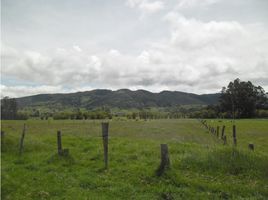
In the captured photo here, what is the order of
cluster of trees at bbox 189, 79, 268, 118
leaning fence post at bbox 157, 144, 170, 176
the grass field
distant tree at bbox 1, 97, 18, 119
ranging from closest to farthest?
the grass field < leaning fence post at bbox 157, 144, 170, 176 < cluster of trees at bbox 189, 79, 268, 118 < distant tree at bbox 1, 97, 18, 119

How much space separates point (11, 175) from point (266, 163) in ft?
40.0

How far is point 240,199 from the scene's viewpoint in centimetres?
874

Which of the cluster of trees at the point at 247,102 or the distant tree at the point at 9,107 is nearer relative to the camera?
the cluster of trees at the point at 247,102

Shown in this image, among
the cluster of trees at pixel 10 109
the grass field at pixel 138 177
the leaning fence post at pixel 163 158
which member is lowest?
the grass field at pixel 138 177

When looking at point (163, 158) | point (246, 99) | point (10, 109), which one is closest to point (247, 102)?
point (246, 99)

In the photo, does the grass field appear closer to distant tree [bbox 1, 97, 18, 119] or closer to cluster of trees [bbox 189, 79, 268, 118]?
cluster of trees [bbox 189, 79, 268, 118]

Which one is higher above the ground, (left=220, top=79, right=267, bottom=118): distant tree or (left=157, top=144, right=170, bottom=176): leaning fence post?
(left=220, top=79, right=267, bottom=118): distant tree

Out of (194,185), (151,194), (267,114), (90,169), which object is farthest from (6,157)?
(267,114)

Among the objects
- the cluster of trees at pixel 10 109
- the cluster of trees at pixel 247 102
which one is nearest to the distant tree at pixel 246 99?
the cluster of trees at pixel 247 102

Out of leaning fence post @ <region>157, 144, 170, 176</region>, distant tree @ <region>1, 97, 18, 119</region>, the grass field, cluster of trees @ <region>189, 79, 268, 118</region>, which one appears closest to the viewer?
the grass field

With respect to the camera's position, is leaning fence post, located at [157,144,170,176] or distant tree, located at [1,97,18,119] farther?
distant tree, located at [1,97,18,119]

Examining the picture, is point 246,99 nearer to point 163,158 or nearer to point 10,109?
point 163,158

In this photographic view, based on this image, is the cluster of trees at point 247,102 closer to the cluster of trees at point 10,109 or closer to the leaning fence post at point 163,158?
the leaning fence post at point 163,158

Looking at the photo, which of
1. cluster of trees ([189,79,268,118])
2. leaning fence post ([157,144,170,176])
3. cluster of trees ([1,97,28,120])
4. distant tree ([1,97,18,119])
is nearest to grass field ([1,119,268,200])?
leaning fence post ([157,144,170,176])
